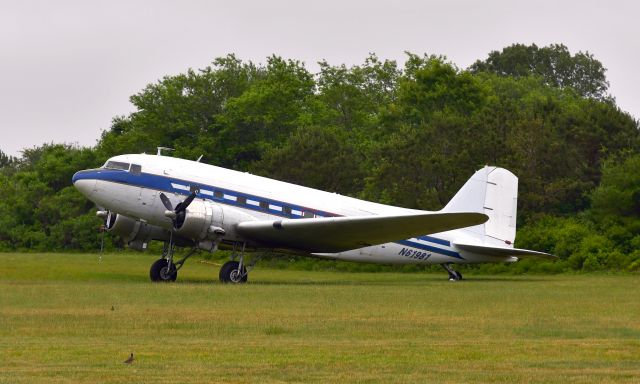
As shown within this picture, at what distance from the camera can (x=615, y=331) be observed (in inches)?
659

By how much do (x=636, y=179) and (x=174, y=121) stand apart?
36873 mm

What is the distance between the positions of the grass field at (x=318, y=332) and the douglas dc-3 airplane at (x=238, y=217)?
149cm

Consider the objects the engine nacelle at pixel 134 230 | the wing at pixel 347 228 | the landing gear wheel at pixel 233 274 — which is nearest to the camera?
the wing at pixel 347 228

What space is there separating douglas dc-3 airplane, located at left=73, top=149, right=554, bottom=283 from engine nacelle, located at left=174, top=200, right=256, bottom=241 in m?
0.02

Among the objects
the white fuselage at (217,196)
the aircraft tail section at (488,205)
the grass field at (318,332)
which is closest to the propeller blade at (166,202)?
the white fuselage at (217,196)

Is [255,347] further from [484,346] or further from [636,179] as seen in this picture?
[636,179]

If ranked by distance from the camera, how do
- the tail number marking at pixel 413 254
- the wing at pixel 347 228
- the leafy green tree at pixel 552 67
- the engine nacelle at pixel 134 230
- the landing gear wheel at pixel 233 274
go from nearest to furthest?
the wing at pixel 347 228 < the landing gear wheel at pixel 233 274 < the engine nacelle at pixel 134 230 < the tail number marking at pixel 413 254 < the leafy green tree at pixel 552 67

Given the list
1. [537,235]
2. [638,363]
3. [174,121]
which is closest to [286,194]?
[537,235]

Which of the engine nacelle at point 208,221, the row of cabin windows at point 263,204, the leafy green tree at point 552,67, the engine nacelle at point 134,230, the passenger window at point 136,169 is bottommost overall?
the engine nacelle at point 134,230

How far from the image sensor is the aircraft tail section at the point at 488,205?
3259cm

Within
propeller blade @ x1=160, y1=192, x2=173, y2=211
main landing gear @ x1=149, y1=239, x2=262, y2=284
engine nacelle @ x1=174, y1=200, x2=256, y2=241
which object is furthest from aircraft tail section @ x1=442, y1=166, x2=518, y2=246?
propeller blade @ x1=160, y1=192, x2=173, y2=211

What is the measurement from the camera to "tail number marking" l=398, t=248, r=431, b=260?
3161cm

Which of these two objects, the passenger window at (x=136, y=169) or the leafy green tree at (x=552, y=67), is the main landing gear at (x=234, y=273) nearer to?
the passenger window at (x=136, y=169)

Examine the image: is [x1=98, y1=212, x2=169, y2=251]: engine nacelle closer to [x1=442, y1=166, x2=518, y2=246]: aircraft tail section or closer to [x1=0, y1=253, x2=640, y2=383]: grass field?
[x1=0, y1=253, x2=640, y2=383]: grass field
